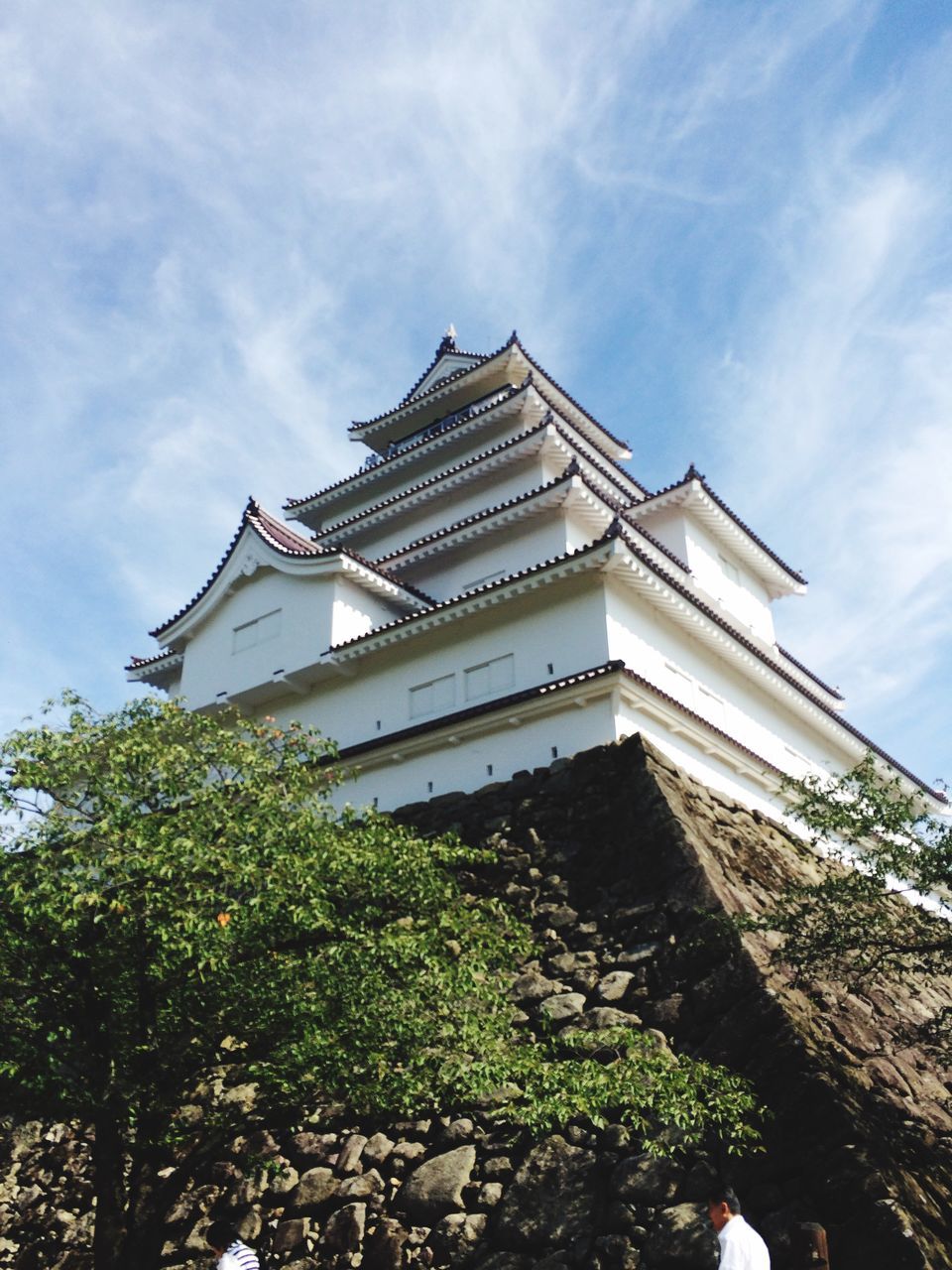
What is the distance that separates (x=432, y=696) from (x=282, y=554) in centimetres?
407

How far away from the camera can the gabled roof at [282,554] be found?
55.6 feet

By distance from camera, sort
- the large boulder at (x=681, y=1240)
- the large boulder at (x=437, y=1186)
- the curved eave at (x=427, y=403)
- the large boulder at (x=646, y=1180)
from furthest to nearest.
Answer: the curved eave at (x=427, y=403)
the large boulder at (x=437, y=1186)
the large boulder at (x=646, y=1180)
the large boulder at (x=681, y=1240)

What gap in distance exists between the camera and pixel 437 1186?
323 inches

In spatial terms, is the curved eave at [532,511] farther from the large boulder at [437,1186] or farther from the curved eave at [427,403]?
the large boulder at [437,1186]

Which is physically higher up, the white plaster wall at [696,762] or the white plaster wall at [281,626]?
the white plaster wall at [281,626]

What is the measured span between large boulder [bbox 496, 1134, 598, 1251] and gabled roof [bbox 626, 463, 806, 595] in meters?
13.1

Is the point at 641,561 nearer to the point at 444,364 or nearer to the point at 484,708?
the point at 484,708

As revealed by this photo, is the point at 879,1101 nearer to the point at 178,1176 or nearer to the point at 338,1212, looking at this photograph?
the point at 338,1212

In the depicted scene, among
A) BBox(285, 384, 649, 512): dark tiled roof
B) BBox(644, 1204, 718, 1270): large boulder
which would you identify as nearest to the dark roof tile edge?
BBox(285, 384, 649, 512): dark tiled roof

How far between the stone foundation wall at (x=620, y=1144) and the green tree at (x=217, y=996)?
48cm

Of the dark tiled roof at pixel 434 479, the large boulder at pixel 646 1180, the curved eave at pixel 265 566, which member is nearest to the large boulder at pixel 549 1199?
the large boulder at pixel 646 1180

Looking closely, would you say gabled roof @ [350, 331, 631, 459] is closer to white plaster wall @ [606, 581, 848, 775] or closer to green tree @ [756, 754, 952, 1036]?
white plaster wall @ [606, 581, 848, 775]

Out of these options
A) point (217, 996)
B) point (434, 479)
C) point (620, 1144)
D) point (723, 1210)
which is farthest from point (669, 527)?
point (723, 1210)

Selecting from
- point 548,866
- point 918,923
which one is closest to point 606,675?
point 548,866
